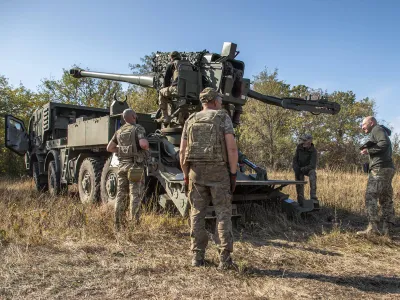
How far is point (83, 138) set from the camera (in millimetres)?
7848

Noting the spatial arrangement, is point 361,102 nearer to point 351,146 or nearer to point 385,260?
point 351,146

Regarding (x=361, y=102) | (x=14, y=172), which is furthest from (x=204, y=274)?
(x=361, y=102)

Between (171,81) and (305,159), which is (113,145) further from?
→ (305,159)

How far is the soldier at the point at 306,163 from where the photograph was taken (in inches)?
292

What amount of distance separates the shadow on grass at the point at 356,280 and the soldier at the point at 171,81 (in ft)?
11.6

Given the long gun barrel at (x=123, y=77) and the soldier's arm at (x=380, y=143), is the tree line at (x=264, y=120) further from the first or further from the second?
the soldier's arm at (x=380, y=143)

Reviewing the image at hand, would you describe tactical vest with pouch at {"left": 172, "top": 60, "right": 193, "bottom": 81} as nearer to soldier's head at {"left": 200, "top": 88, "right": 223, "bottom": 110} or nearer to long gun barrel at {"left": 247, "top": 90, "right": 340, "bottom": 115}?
long gun barrel at {"left": 247, "top": 90, "right": 340, "bottom": 115}

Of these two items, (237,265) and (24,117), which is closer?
(237,265)

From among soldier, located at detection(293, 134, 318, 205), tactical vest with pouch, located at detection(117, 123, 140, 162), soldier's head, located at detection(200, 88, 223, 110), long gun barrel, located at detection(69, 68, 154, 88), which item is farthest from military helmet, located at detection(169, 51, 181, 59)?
soldier, located at detection(293, 134, 318, 205)

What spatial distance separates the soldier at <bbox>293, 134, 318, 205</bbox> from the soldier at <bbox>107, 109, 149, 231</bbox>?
3306 millimetres

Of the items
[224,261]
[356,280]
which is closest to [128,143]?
[224,261]

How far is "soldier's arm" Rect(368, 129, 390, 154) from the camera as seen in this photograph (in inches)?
223

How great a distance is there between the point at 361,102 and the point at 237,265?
25.8m

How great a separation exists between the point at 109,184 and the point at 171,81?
2.10 m
